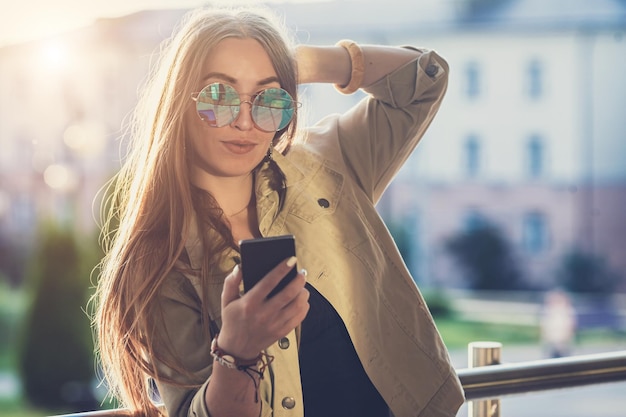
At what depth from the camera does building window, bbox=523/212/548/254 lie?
14469 millimetres

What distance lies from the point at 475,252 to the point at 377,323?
45.2 ft

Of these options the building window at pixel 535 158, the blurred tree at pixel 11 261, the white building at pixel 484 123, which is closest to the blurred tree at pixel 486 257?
the white building at pixel 484 123

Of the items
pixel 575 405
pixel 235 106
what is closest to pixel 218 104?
pixel 235 106

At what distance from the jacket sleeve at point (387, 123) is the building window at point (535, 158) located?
44.5 ft

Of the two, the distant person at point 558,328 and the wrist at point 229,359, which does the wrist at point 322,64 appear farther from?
the distant person at point 558,328

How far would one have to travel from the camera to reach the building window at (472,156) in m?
14.4

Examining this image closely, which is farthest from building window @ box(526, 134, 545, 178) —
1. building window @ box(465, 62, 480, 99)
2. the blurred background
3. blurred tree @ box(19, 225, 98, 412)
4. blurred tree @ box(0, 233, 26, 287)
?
blurred tree @ box(19, 225, 98, 412)

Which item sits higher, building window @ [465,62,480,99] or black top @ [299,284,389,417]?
building window @ [465,62,480,99]

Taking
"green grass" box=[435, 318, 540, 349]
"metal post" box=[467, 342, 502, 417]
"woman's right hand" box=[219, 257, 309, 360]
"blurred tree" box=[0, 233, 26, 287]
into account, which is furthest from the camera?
"green grass" box=[435, 318, 540, 349]

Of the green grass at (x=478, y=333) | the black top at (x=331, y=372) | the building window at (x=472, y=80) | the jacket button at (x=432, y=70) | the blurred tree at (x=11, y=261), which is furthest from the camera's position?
the building window at (x=472, y=80)

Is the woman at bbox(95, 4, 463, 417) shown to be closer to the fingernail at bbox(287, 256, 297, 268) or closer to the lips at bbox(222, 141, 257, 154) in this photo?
the lips at bbox(222, 141, 257, 154)

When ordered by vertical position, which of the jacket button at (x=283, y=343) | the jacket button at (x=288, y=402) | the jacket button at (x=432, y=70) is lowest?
the jacket button at (x=288, y=402)

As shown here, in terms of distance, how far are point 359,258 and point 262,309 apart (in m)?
0.35

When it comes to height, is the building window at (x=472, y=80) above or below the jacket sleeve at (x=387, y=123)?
above
